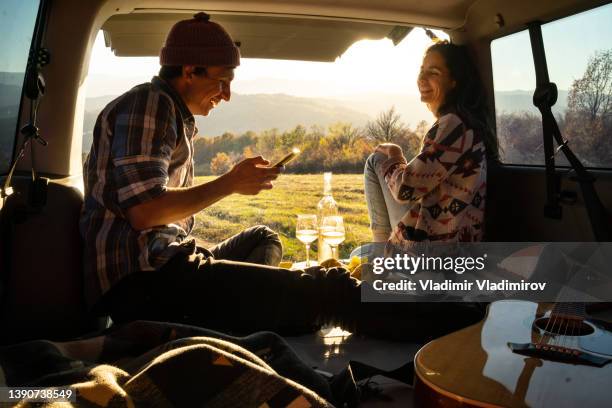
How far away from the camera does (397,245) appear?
2854 millimetres

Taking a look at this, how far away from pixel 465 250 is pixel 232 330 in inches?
46.8

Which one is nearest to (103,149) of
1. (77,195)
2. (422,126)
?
(77,195)

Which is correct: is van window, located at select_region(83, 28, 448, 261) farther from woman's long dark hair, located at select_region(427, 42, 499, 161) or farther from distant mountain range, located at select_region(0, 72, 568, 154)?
woman's long dark hair, located at select_region(427, 42, 499, 161)

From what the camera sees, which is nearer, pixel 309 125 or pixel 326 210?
pixel 326 210

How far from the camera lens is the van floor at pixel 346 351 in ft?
6.76

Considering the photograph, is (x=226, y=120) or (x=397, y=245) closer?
(x=397, y=245)

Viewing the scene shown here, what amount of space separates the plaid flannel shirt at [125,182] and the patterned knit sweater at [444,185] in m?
1.06

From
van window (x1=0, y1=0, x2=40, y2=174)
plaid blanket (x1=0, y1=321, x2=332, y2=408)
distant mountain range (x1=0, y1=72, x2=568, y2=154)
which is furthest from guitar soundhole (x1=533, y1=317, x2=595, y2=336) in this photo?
van window (x1=0, y1=0, x2=40, y2=174)

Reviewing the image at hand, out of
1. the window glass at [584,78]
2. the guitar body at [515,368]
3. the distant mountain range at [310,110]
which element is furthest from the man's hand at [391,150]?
the guitar body at [515,368]

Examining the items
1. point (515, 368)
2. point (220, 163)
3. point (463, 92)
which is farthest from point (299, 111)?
point (515, 368)

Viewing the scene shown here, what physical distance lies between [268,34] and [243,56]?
0.57ft

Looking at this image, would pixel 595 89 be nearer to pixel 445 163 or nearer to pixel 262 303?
pixel 445 163

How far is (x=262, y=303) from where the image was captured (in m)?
2.18

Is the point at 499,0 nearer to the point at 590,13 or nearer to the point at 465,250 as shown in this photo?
the point at 590,13
